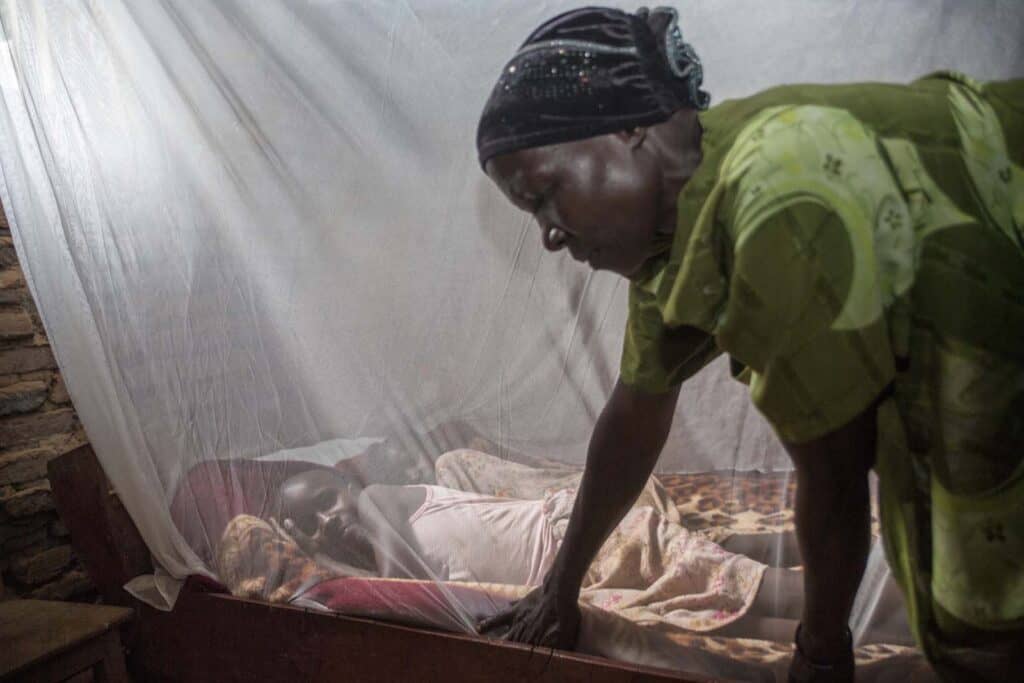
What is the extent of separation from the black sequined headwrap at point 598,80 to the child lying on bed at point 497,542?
2.91 ft

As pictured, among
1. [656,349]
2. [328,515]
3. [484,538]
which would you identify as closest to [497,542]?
[484,538]

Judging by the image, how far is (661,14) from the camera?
839 mm

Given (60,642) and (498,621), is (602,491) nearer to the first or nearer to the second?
(498,621)

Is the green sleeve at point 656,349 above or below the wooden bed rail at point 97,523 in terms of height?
above

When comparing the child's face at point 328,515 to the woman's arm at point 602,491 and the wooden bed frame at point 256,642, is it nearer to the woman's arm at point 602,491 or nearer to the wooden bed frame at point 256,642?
the wooden bed frame at point 256,642

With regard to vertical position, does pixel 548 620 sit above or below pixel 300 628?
above

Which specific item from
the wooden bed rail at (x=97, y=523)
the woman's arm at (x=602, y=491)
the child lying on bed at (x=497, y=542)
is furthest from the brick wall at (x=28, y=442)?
the woman's arm at (x=602, y=491)

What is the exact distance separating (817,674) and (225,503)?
3.92 feet

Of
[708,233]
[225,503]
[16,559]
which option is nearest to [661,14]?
[708,233]

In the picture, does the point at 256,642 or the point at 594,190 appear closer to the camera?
the point at 594,190

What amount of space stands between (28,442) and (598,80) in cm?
197

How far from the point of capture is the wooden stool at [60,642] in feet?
4.90

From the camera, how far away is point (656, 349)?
1.04m

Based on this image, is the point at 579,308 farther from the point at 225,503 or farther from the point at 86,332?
the point at 86,332
